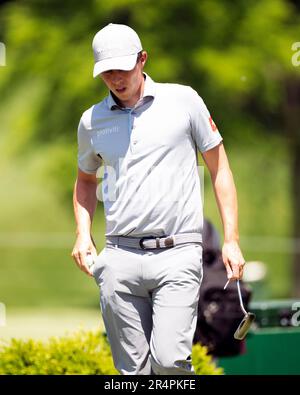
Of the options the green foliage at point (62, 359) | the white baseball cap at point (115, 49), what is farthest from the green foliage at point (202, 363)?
the white baseball cap at point (115, 49)

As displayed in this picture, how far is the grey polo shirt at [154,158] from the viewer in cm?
529

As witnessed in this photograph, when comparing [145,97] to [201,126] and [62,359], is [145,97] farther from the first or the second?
[62,359]

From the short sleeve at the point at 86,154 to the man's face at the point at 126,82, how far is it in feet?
0.85

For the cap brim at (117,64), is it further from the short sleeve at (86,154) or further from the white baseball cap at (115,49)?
the short sleeve at (86,154)

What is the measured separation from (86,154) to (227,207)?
740mm

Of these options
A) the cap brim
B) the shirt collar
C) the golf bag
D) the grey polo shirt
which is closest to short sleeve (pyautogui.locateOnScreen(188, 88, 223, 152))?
the grey polo shirt

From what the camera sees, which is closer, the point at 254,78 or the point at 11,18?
the point at 254,78

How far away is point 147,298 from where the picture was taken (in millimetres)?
5422

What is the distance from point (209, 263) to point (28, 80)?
13.4 m

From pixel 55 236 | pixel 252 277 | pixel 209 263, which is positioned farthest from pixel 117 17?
pixel 209 263

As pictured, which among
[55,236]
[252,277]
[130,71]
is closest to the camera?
[130,71]

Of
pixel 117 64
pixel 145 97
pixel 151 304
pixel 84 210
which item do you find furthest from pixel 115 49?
pixel 151 304

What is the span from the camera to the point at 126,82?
17.4 feet

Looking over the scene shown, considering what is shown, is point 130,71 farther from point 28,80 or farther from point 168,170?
point 28,80
